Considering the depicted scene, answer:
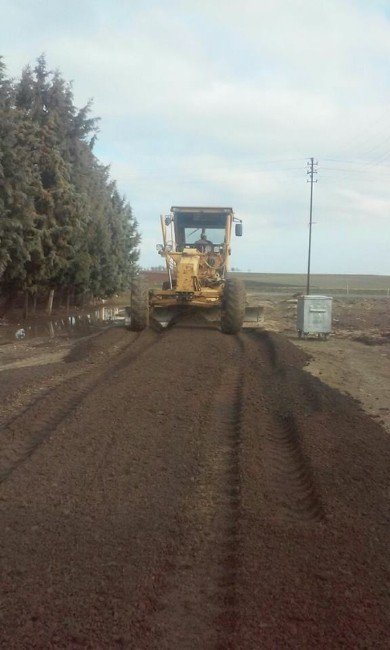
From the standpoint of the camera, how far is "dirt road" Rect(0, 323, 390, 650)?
4.15 m

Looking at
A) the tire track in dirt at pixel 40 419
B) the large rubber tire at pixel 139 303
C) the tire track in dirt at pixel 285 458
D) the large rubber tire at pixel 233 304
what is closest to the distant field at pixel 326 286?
the large rubber tire at pixel 139 303

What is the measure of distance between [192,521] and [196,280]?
50.3 feet

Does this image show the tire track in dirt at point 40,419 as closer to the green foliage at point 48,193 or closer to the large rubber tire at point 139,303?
the large rubber tire at point 139,303

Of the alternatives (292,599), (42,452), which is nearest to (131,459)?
(42,452)

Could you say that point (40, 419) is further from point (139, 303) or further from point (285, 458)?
point (139, 303)

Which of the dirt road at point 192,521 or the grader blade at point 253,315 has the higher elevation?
the grader blade at point 253,315

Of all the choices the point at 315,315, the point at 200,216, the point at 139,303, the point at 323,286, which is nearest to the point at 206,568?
the point at 139,303

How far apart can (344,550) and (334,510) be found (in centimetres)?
85

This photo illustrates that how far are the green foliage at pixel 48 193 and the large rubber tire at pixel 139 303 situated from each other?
4273 millimetres

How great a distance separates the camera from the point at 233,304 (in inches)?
786

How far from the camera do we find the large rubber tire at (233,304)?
19.9 meters

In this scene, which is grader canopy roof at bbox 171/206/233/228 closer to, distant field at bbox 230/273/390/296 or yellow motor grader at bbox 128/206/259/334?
yellow motor grader at bbox 128/206/259/334

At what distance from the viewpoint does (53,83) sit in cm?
2909

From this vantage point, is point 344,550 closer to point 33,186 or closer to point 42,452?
point 42,452
